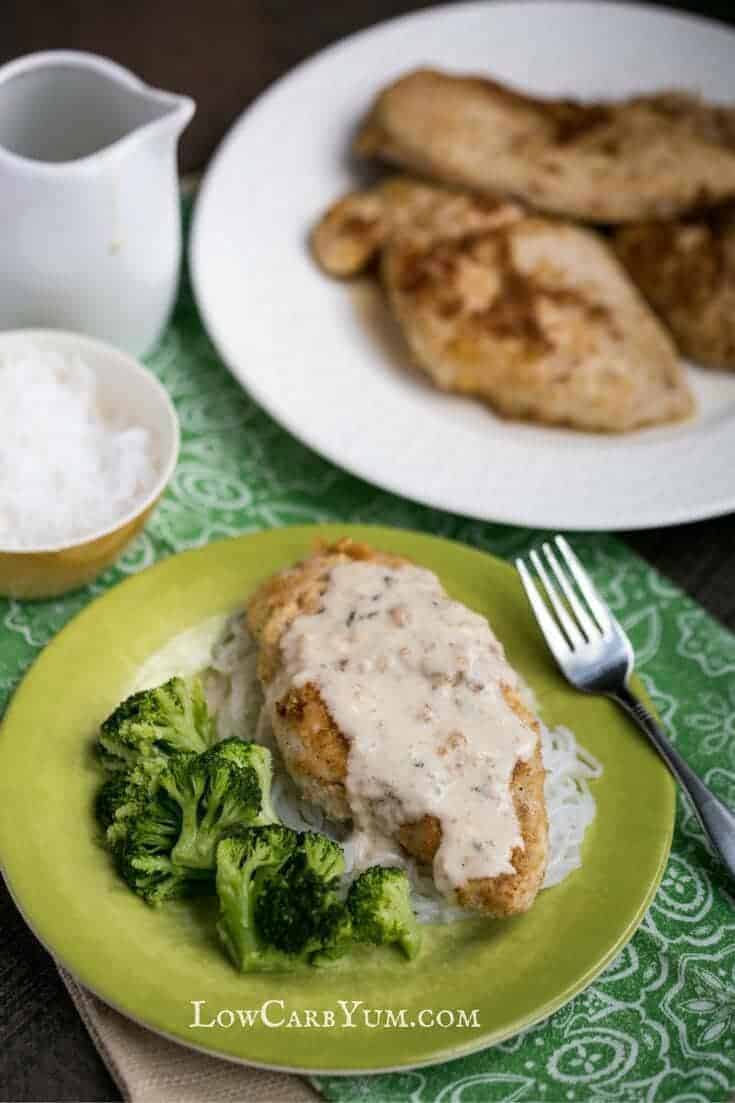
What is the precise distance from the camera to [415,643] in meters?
2.86

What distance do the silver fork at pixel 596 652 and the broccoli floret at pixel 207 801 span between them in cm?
90

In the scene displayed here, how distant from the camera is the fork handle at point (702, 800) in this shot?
9.09 ft

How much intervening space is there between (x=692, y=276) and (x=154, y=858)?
2640 millimetres

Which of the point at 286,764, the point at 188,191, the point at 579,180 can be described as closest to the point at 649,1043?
the point at 286,764

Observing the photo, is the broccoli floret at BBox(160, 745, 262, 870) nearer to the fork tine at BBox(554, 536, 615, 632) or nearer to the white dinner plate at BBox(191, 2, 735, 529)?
the fork tine at BBox(554, 536, 615, 632)

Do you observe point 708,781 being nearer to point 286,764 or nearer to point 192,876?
point 286,764

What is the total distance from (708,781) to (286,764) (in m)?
1.06

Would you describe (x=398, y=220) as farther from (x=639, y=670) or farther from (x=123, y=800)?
(x=123, y=800)

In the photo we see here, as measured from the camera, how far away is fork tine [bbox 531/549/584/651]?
10.2 feet

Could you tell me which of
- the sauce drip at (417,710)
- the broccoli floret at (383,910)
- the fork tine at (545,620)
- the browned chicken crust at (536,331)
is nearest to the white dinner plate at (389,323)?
the browned chicken crust at (536,331)

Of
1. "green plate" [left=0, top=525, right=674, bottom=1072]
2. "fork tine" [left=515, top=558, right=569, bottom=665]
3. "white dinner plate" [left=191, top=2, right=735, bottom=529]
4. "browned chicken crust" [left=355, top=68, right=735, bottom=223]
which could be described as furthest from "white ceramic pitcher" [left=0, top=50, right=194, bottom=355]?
"fork tine" [left=515, top=558, right=569, bottom=665]

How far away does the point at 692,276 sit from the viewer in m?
4.07

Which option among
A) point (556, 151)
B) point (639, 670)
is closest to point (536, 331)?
point (556, 151)

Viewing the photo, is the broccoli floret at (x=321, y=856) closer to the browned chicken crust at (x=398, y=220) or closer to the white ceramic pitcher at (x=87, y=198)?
the white ceramic pitcher at (x=87, y=198)
